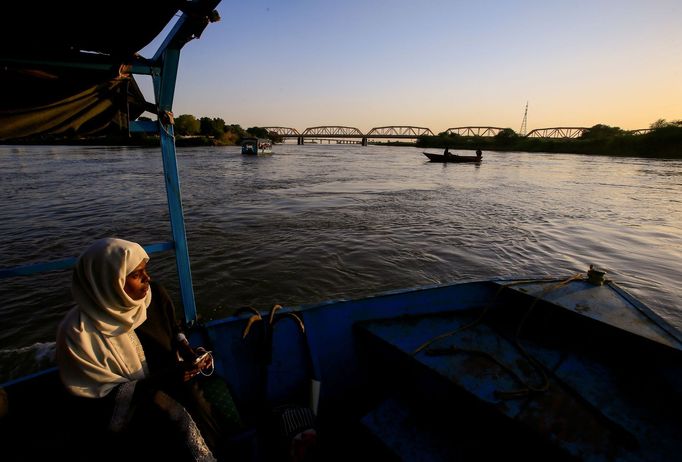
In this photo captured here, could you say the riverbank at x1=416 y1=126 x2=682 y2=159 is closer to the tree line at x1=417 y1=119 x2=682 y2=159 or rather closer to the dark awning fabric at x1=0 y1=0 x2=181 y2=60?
the tree line at x1=417 y1=119 x2=682 y2=159

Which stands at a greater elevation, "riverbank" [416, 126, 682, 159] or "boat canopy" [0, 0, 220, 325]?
"riverbank" [416, 126, 682, 159]

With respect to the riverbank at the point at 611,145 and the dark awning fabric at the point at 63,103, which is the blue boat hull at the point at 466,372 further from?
the riverbank at the point at 611,145

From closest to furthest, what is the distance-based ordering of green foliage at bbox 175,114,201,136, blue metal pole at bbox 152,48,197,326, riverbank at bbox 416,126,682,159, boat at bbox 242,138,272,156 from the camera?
blue metal pole at bbox 152,48,197,326 < boat at bbox 242,138,272,156 < riverbank at bbox 416,126,682,159 < green foliage at bbox 175,114,201,136

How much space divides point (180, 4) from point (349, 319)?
2.75 meters

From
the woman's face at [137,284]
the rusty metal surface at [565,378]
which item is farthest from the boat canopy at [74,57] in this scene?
the rusty metal surface at [565,378]

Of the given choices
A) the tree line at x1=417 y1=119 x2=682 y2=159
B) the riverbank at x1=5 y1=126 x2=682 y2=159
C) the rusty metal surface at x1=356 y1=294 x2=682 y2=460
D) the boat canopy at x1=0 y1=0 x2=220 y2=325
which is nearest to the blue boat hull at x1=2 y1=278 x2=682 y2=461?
the rusty metal surface at x1=356 y1=294 x2=682 y2=460

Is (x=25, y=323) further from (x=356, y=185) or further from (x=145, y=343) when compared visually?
(x=356, y=185)

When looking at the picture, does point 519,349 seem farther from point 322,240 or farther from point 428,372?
point 322,240

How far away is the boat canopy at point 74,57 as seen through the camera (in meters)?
2.04

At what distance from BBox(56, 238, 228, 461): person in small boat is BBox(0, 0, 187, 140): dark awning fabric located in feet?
4.99

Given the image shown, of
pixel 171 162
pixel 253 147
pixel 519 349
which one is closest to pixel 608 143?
pixel 253 147

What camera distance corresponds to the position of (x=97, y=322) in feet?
6.10

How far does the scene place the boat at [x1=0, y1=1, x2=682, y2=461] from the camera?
2010mm

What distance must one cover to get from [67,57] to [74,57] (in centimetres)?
5
